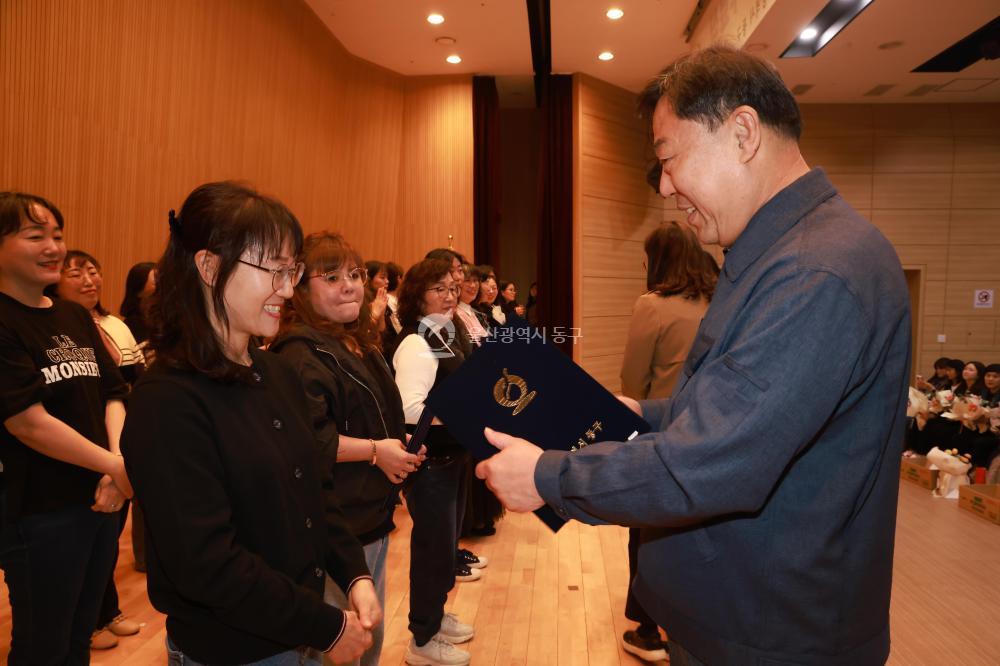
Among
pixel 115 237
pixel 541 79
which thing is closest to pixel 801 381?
pixel 115 237

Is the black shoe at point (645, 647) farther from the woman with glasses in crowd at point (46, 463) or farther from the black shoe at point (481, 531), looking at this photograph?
the woman with glasses in crowd at point (46, 463)

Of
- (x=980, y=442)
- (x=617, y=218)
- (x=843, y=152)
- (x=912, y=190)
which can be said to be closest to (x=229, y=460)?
(x=980, y=442)

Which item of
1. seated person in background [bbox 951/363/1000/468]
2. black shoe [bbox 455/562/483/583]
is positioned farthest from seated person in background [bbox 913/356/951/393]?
black shoe [bbox 455/562/483/583]

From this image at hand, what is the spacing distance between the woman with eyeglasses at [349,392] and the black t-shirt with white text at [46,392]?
66cm

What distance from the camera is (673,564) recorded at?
117 cm

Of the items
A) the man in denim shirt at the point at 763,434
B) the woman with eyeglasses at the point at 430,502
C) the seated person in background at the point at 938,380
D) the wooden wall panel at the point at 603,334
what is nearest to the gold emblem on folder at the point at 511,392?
the man in denim shirt at the point at 763,434

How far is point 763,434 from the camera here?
0.92m

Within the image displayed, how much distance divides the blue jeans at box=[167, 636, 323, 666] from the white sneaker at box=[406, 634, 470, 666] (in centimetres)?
144

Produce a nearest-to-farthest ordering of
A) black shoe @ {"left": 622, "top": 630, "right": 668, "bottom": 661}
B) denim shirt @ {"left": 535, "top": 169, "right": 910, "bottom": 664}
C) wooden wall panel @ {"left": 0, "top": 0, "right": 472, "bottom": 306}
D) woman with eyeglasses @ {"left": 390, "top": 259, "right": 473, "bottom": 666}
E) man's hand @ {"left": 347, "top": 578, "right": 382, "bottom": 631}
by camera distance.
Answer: denim shirt @ {"left": 535, "top": 169, "right": 910, "bottom": 664} → man's hand @ {"left": 347, "top": 578, "right": 382, "bottom": 631} → woman with eyeglasses @ {"left": 390, "top": 259, "right": 473, "bottom": 666} → black shoe @ {"left": 622, "top": 630, "right": 668, "bottom": 661} → wooden wall panel @ {"left": 0, "top": 0, "right": 472, "bottom": 306}

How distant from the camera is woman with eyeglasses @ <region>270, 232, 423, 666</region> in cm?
187

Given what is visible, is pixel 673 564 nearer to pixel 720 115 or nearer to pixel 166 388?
pixel 720 115

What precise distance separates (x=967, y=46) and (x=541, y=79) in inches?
205

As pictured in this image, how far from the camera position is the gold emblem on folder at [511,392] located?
1378 millimetres

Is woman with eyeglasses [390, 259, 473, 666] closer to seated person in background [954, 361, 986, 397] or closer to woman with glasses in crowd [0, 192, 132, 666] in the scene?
woman with glasses in crowd [0, 192, 132, 666]
